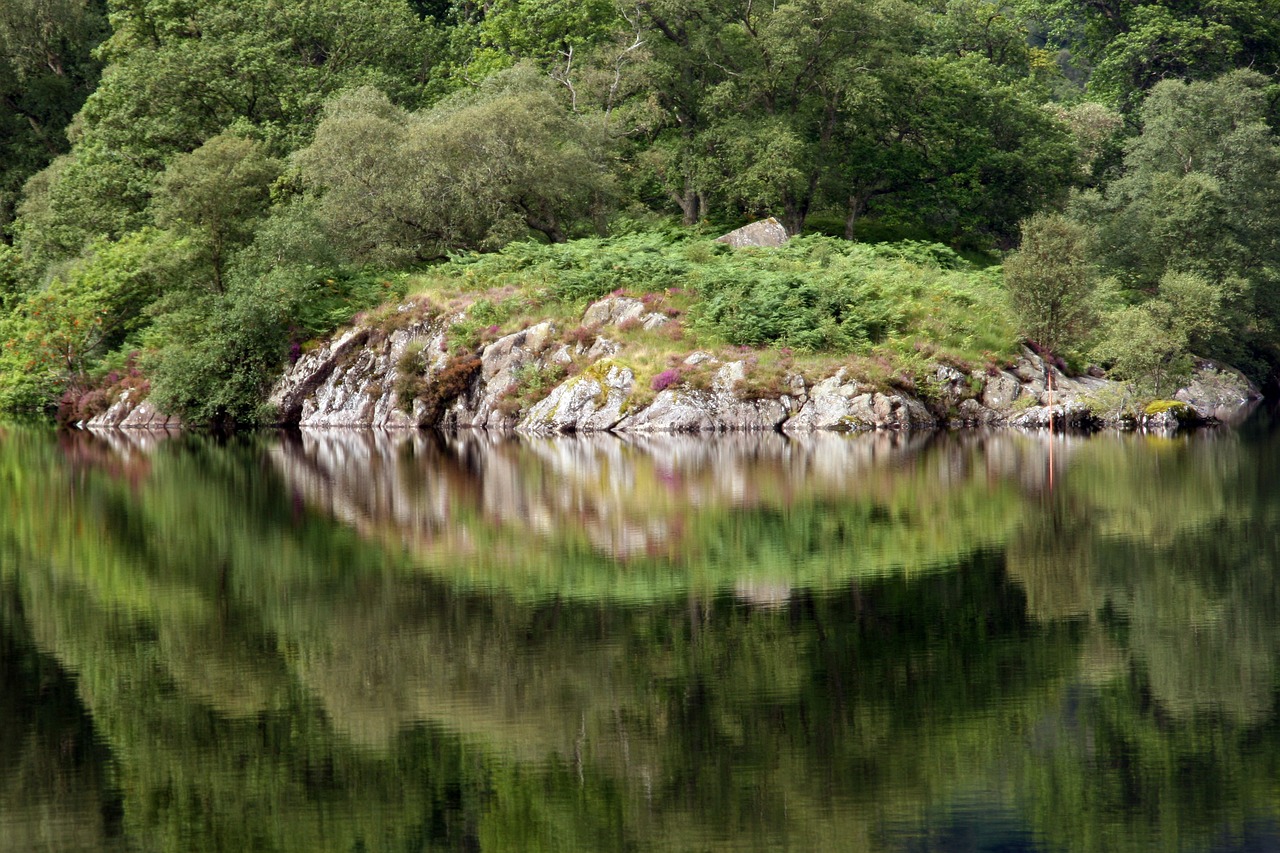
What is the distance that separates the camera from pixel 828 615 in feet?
46.1

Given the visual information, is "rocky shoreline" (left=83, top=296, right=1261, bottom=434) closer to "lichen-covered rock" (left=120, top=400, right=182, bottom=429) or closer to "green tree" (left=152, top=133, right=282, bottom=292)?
"lichen-covered rock" (left=120, top=400, right=182, bottom=429)

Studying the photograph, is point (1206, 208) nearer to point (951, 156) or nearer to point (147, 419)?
point (951, 156)

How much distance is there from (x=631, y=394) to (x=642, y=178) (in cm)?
2024

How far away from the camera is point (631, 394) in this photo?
143 feet

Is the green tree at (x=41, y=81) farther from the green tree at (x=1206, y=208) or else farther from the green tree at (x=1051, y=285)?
the green tree at (x=1051, y=285)

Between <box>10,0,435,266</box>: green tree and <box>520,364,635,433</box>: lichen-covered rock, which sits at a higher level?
Result: <box>10,0,435,266</box>: green tree

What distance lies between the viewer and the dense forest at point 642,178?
48594 millimetres

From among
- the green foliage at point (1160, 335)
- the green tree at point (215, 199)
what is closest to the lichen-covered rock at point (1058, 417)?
the green foliage at point (1160, 335)

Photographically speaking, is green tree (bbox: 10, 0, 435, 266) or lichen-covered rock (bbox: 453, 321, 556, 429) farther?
green tree (bbox: 10, 0, 435, 266)

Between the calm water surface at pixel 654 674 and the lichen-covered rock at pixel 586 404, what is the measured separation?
65.2ft

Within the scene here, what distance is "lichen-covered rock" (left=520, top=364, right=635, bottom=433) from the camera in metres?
43.7

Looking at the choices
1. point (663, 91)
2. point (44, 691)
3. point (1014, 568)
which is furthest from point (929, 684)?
point (663, 91)

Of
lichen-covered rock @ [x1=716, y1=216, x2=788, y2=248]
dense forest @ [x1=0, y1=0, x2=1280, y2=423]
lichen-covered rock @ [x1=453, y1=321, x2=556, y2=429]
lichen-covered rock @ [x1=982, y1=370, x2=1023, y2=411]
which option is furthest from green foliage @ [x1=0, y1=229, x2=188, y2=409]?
lichen-covered rock @ [x1=982, y1=370, x2=1023, y2=411]

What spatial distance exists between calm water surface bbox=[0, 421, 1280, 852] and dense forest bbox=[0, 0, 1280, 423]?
24.4 meters
